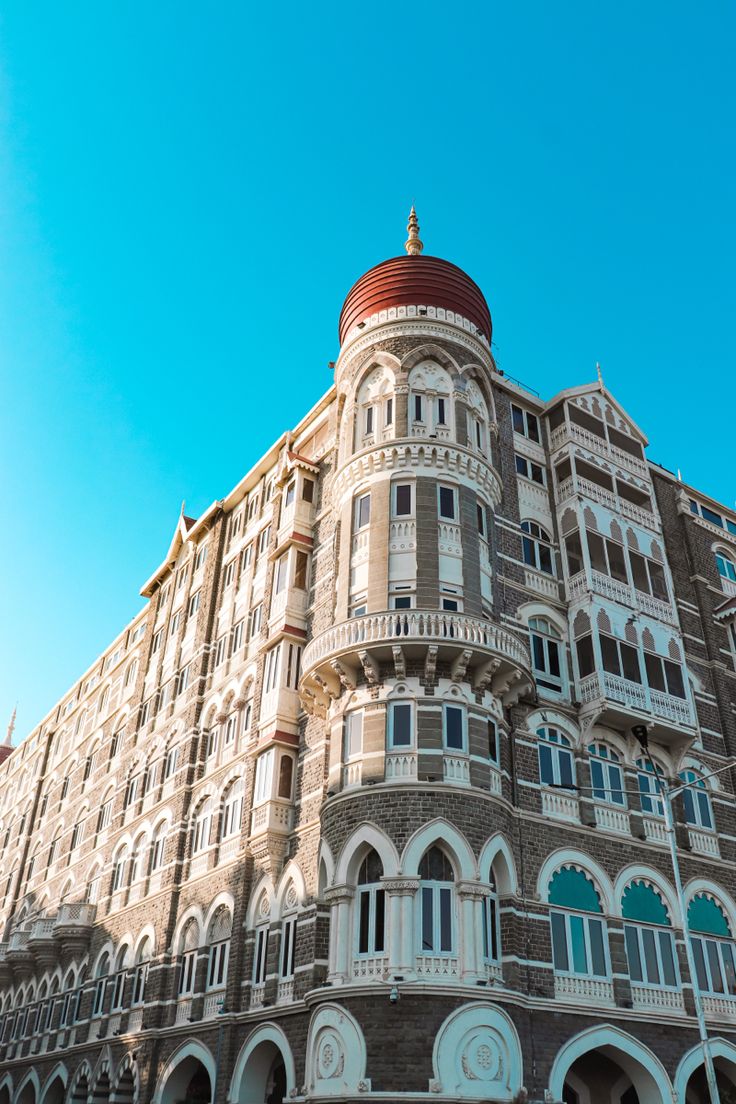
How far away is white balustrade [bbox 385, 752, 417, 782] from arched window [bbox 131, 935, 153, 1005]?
1727 centimetres

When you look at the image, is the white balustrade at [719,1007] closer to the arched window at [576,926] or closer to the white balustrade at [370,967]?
the arched window at [576,926]

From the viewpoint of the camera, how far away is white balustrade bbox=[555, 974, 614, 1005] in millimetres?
27922

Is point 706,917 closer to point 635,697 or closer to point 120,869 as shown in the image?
point 635,697

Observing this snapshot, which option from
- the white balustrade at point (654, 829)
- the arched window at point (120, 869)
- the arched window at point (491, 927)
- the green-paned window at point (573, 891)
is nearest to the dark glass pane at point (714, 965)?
the white balustrade at point (654, 829)

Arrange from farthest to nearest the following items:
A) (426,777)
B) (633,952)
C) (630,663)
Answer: (630,663) < (633,952) < (426,777)

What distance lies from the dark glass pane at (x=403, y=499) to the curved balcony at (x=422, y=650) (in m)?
4.88

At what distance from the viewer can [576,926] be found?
29469 millimetres

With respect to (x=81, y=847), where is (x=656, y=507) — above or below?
above

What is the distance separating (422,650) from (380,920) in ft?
25.9

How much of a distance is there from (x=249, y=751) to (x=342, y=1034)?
503 inches

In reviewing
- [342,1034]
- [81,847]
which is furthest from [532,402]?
[81,847]

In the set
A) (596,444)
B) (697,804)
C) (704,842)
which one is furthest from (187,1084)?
(596,444)

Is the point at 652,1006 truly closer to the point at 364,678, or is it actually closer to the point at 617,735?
the point at 617,735

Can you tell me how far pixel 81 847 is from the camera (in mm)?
54281
